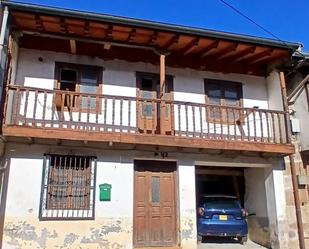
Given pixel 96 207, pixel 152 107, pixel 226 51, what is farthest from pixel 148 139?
pixel 226 51

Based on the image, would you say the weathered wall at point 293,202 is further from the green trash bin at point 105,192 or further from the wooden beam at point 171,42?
the green trash bin at point 105,192

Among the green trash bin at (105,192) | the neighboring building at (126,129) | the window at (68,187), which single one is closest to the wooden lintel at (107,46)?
the neighboring building at (126,129)

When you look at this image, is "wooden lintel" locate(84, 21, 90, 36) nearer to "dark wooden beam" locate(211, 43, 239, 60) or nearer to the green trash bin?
"dark wooden beam" locate(211, 43, 239, 60)

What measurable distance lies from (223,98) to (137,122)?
333cm

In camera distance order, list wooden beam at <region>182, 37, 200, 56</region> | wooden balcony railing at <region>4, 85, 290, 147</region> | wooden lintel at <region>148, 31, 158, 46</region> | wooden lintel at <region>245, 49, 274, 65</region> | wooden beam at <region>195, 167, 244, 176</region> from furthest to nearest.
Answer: wooden beam at <region>195, 167, 244, 176</region>
wooden lintel at <region>245, 49, 274, 65</region>
wooden beam at <region>182, 37, 200, 56</region>
wooden lintel at <region>148, 31, 158, 46</region>
wooden balcony railing at <region>4, 85, 290, 147</region>

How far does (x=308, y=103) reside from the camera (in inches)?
462

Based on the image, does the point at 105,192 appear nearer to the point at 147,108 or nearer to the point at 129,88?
Answer: the point at 147,108

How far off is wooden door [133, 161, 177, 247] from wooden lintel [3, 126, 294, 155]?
1267mm

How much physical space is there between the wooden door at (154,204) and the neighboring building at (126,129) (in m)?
0.03

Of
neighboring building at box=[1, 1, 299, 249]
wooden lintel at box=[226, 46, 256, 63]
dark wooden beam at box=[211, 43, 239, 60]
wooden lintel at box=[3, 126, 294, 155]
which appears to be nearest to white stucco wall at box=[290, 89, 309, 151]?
neighboring building at box=[1, 1, 299, 249]

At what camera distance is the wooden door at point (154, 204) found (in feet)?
34.2

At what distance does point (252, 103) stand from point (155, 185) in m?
4.53

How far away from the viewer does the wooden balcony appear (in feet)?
31.1

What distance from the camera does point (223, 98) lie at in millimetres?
12258
